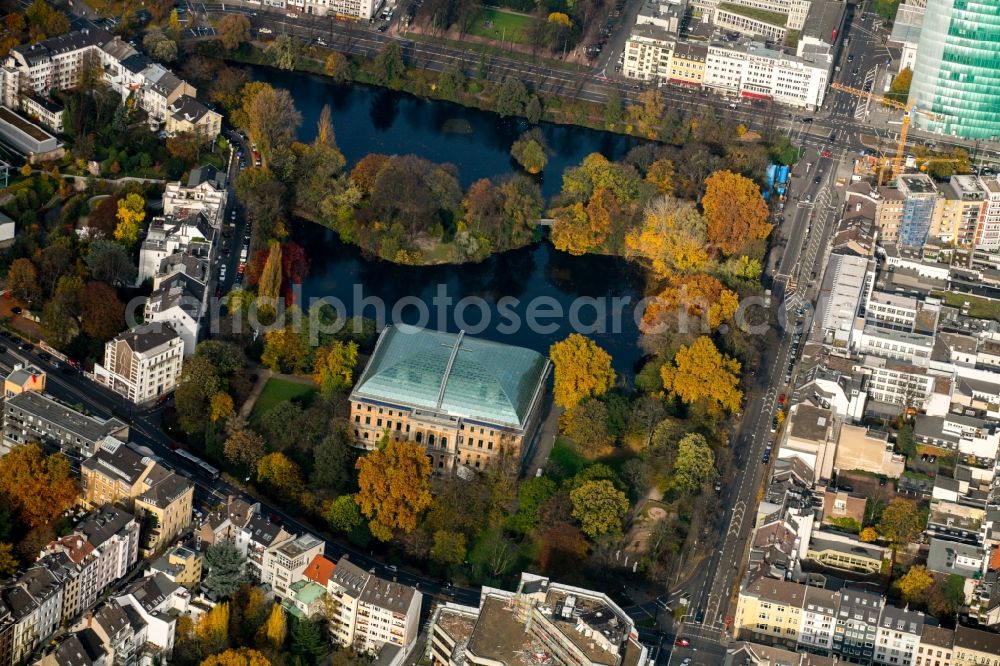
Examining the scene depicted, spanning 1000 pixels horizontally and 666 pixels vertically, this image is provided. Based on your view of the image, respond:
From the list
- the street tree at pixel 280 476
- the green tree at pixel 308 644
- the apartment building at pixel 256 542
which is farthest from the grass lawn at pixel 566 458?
the green tree at pixel 308 644

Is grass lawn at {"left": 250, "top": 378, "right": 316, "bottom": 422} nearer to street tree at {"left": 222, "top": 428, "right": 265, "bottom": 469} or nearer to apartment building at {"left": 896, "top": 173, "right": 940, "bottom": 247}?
street tree at {"left": 222, "top": 428, "right": 265, "bottom": 469}

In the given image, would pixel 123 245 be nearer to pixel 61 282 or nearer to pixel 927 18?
pixel 61 282

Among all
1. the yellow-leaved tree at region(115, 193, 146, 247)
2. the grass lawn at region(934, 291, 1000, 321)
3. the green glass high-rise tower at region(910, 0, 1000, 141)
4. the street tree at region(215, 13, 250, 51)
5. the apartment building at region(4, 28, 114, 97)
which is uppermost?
the green glass high-rise tower at region(910, 0, 1000, 141)

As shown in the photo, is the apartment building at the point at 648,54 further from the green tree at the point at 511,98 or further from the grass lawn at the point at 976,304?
the grass lawn at the point at 976,304

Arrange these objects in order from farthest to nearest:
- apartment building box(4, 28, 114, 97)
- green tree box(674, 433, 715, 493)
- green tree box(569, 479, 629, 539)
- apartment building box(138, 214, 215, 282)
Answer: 1. apartment building box(4, 28, 114, 97)
2. apartment building box(138, 214, 215, 282)
3. green tree box(674, 433, 715, 493)
4. green tree box(569, 479, 629, 539)

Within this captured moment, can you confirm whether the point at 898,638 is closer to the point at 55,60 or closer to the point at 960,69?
the point at 960,69

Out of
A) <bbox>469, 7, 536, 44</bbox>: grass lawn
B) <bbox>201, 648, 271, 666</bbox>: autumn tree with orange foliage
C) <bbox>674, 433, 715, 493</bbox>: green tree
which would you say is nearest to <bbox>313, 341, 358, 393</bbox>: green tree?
<bbox>674, 433, 715, 493</bbox>: green tree

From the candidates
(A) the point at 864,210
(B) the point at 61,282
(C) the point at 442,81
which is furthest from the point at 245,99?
(A) the point at 864,210
